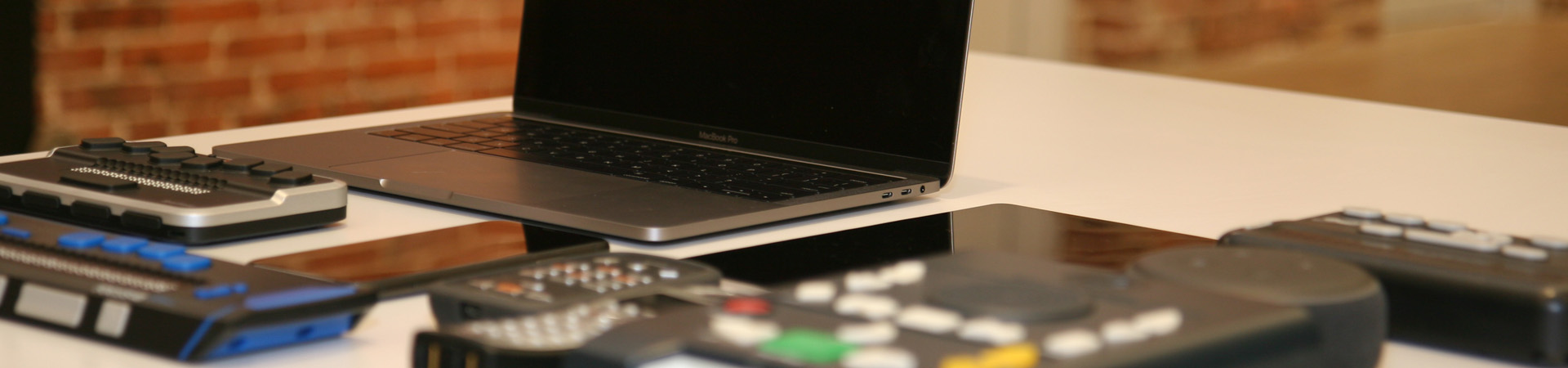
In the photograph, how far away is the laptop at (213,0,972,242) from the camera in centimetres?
75

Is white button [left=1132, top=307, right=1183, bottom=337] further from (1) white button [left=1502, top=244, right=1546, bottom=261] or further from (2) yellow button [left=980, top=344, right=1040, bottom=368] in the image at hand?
(1) white button [left=1502, top=244, right=1546, bottom=261]

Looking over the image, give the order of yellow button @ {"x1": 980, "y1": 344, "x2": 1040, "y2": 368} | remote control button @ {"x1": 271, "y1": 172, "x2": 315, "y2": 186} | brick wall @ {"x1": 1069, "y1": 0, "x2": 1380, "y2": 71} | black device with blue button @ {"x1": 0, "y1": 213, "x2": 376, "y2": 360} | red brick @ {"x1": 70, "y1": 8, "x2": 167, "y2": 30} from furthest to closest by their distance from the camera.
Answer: brick wall @ {"x1": 1069, "y1": 0, "x2": 1380, "y2": 71} → red brick @ {"x1": 70, "y1": 8, "x2": 167, "y2": 30} → remote control button @ {"x1": 271, "y1": 172, "x2": 315, "y2": 186} → black device with blue button @ {"x1": 0, "y1": 213, "x2": 376, "y2": 360} → yellow button @ {"x1": 980, "y1": 344, "x2": 1040, "y2": 368}

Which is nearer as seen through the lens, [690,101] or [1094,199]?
[1094,199]

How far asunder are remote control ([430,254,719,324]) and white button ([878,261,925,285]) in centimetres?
11

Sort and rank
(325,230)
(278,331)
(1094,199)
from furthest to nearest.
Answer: (1094,199) → (325,230) → (278,331)

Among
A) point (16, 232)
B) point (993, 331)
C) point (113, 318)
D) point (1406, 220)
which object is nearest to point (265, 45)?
point (16, 232)

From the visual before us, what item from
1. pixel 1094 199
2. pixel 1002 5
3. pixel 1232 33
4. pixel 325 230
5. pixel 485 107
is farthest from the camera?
pixel 1232 33

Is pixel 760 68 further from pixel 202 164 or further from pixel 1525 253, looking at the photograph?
pixel 1525 253

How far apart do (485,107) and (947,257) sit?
2.74 ft

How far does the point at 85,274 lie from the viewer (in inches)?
20.1

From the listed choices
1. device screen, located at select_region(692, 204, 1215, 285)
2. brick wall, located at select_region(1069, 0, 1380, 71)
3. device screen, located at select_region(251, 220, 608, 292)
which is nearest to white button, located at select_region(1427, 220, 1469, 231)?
device screen, located at select_region(692, 204, 1215, 285)

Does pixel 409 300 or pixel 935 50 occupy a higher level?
pixel 935 50

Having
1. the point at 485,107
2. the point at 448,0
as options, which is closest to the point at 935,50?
the point at 485,107

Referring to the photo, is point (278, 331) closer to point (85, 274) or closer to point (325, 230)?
point (85, 274)
